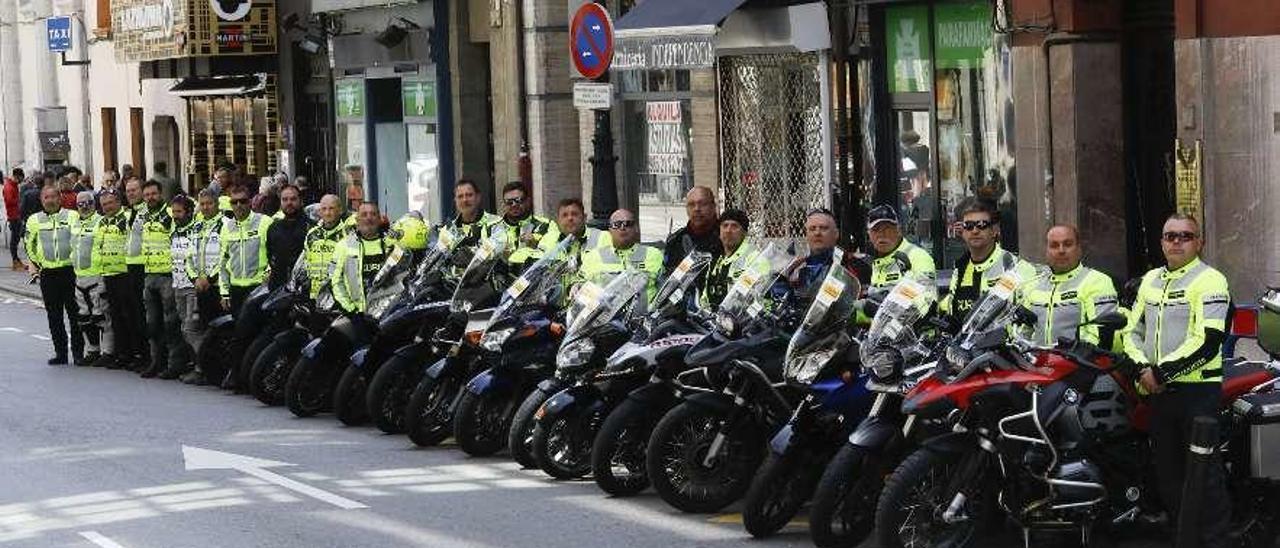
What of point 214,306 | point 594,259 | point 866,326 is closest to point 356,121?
point 214,306

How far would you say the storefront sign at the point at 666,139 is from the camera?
84.6 feet

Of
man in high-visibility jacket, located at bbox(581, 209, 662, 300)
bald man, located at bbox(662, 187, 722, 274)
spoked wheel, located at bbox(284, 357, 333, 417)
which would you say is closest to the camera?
man in high-visibility jacket, located at bbox(581, 209, 662, 300)

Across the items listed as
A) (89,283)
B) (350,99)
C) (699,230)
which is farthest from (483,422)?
(350,99)

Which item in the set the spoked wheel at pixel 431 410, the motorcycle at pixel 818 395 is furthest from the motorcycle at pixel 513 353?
the motorcycle at pixel 818 395

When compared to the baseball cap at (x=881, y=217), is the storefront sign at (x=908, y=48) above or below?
above

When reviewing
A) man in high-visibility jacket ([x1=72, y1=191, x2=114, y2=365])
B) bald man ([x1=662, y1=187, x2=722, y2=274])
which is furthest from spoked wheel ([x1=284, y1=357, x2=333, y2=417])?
man in high-visibility jacket ([x1=72, y1=191, x2=114, y2=365])

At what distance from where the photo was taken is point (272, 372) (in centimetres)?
1894

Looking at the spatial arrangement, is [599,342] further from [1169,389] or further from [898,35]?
[898,35]

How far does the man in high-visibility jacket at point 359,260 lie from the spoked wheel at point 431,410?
1.89 metres

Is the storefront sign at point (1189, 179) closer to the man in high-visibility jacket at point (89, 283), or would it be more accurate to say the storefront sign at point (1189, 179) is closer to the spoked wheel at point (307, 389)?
the spoked wheel at point (307, 389)

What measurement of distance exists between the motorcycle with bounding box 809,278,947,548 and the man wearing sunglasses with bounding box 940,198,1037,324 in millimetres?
706

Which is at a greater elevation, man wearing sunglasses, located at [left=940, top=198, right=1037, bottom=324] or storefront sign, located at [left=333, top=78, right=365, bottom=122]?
storefront sign, located at [left=333, top=78, right=365, bottom=122]

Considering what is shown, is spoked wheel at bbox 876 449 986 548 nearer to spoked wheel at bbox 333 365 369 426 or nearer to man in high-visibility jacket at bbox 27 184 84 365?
spoked wheel at bbox 333 365 369 426

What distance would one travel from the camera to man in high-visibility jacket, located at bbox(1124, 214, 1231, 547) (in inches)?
424
